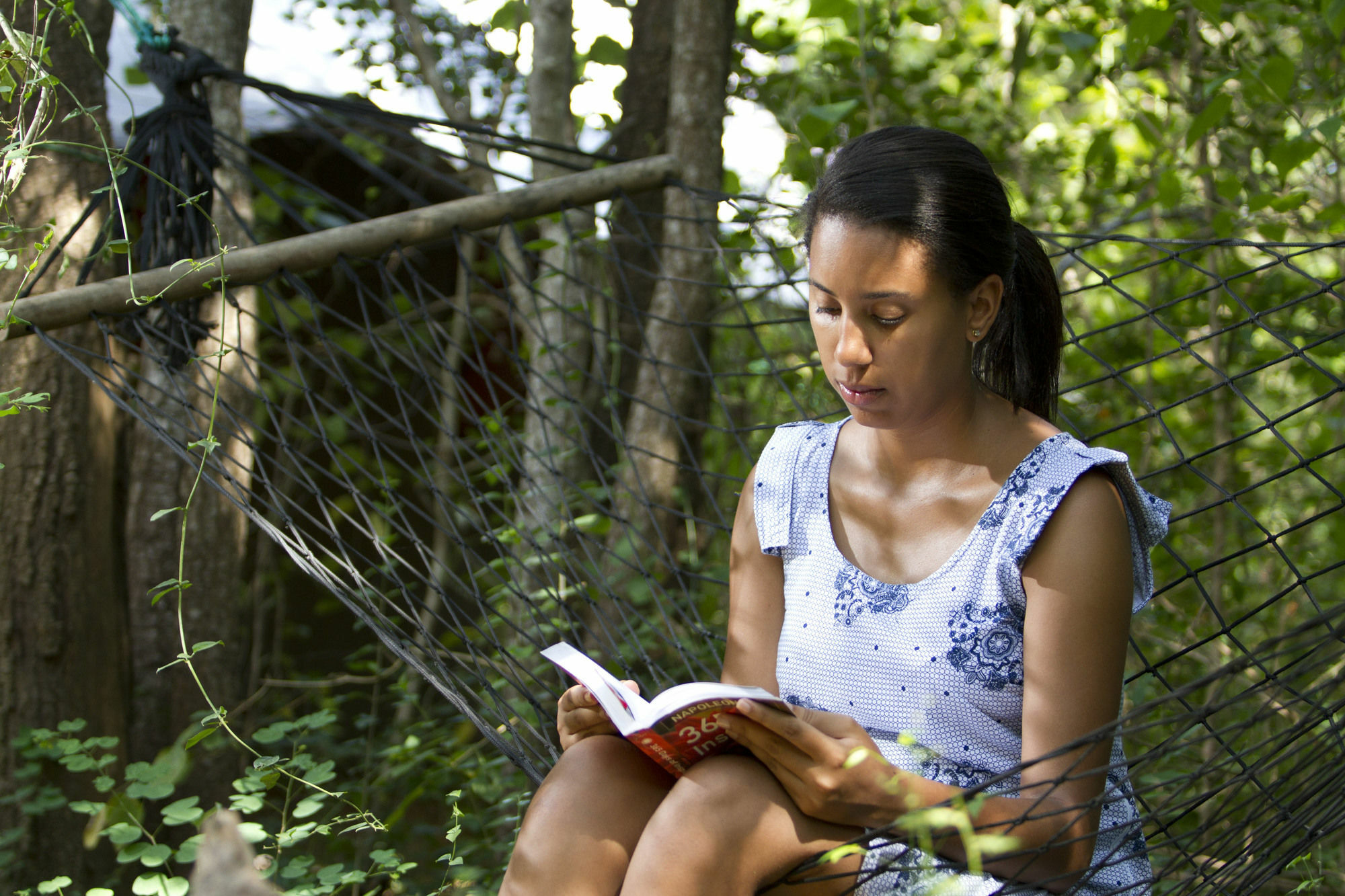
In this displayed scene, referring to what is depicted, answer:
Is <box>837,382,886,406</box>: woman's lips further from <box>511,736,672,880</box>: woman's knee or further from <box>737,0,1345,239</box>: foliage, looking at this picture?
<box>737,0,1345,239</box>: foliage

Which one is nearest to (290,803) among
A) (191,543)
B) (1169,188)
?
(191,543)

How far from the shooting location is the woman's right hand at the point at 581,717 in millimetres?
1222

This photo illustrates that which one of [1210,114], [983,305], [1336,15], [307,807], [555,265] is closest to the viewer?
[983,305]

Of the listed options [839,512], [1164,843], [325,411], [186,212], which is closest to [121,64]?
[325,411]

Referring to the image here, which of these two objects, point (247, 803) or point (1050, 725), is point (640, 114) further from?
point (1050, 725)

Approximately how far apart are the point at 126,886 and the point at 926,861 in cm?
206

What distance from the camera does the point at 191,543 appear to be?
2371 mm

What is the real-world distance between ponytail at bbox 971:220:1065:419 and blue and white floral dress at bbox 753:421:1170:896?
0.14 metres

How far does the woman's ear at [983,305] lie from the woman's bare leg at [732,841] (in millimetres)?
562

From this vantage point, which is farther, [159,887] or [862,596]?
[159,887]

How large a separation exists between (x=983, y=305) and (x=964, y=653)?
40 cm

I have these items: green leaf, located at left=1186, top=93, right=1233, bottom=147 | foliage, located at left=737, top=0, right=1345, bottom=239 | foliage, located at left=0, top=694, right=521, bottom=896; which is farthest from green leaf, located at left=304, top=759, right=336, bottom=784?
green leaf, located at left=1186, top=93, right=1233, bottom=147

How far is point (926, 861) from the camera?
3.35 feet

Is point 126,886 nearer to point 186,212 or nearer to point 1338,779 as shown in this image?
point 186,212
